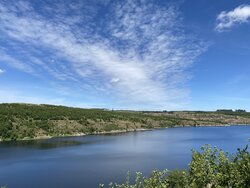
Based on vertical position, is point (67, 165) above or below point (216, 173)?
below

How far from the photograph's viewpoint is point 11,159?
102188 millimetres

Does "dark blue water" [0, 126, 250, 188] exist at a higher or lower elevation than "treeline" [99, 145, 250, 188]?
lower

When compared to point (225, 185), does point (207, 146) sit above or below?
above

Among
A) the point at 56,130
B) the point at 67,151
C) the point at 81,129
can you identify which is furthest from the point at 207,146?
the point at 81,129

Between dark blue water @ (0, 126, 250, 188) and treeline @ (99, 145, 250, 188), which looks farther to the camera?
dark blue water @ (0, 126, 250, 188)

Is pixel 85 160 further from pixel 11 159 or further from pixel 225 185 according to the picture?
pixel 225 185

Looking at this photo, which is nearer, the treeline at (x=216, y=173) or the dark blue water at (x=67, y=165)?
the treeline at (x=216, y=173)

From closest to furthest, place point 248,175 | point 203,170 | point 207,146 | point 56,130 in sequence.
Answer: point 248,175 → point 203,170 → point 207,146 → point 56,130

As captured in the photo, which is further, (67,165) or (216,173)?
(67,165)

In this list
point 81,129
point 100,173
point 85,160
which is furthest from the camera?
point 81,129

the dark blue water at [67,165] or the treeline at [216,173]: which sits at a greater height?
the treeline at [216,173]

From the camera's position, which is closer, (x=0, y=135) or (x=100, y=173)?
(x=100, y=173)

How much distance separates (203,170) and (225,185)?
173 cm

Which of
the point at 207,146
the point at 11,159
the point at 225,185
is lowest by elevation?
the point at 11,159
